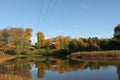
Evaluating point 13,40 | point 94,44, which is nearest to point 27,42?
point 13,40

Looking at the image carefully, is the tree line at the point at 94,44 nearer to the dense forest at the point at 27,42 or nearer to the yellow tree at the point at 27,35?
the dense forest at the point at 27,42

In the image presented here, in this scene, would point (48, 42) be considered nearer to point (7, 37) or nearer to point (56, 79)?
point (7, 37)

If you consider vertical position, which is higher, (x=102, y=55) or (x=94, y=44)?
(x=94, y=44)

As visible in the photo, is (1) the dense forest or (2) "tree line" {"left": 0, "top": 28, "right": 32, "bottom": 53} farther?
(2) "tree line" {"left": 0, "top": 28, "right": 32, "bottom": 53}

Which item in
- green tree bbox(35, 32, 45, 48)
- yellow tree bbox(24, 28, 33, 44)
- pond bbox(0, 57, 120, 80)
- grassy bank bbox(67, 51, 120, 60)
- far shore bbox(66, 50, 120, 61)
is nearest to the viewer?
pond bbox(0, 57, 120, 80)

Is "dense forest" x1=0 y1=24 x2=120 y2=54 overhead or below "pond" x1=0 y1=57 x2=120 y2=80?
overhead

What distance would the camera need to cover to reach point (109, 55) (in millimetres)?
56969

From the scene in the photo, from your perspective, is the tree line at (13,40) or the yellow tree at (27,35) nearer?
the tree line at (13,40)

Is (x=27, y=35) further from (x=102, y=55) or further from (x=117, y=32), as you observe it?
(x=102, y=55)

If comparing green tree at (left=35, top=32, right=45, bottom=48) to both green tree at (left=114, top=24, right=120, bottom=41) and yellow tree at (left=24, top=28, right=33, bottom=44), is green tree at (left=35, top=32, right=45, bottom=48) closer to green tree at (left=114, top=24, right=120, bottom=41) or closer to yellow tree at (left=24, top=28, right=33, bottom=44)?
yellow tree at (left=24, top=28, right=33, bottom=44)

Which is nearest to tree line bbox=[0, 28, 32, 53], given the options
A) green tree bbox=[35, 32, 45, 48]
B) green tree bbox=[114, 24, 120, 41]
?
green tree bbox=[35, 32, 45, 48]

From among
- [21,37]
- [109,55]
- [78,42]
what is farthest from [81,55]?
[21,37]

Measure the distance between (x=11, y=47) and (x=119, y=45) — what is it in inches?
1401

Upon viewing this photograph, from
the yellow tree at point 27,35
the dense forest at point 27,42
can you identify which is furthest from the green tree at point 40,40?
the dense forest at point 27,42
